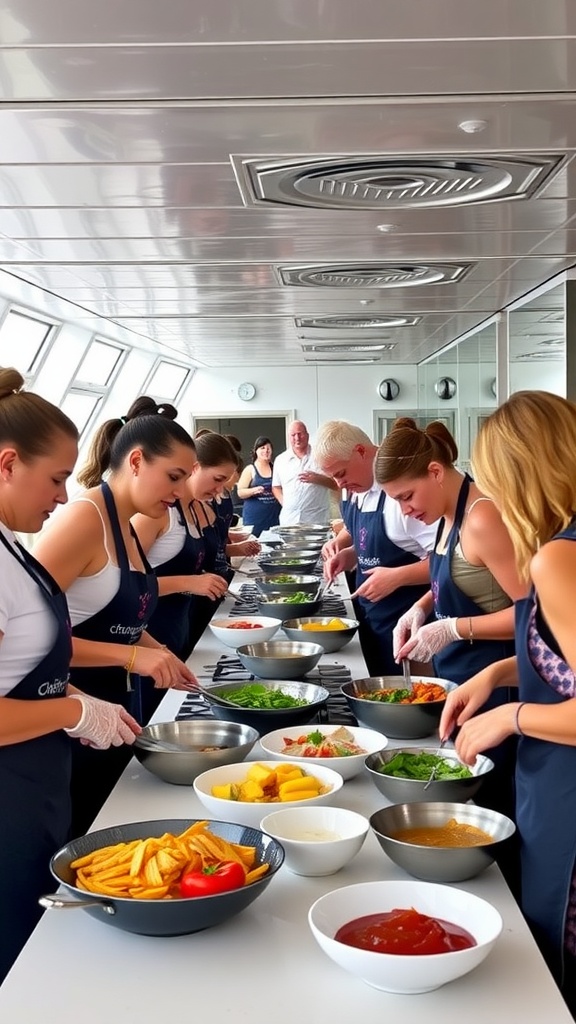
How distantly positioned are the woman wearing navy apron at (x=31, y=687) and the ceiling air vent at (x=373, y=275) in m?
4.21

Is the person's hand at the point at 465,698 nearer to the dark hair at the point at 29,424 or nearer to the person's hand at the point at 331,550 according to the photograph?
the dark hair at the point at 29,424

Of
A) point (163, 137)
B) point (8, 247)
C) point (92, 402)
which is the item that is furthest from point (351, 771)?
point (92, 402)

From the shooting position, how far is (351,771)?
2215 mm

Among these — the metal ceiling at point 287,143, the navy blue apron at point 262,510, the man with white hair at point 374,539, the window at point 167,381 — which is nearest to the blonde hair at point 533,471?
the metal ceiling at point 287,143

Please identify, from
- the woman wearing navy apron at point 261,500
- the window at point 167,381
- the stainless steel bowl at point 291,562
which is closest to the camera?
the stainless steel bowl at point 291,562

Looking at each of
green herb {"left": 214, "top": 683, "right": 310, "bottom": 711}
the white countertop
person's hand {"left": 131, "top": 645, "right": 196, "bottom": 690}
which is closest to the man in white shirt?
green herb {"left": 214, "top": 683, "right": 310, "bottom": 711}

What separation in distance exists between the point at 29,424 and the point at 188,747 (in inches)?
33.5

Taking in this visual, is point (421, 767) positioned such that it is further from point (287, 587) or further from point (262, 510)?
point (262, 510)

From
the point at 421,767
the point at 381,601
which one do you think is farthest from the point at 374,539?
the point at 421,767

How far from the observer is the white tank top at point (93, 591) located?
277cm

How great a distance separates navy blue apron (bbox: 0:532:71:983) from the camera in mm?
2008

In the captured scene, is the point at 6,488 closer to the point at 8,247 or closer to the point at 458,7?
the point at 458,7

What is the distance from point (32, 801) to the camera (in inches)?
82.8

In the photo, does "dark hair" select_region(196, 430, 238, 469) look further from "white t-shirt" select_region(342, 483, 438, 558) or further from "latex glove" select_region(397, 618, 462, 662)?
"latex glove" select_region(397, 618, 462, 662)
